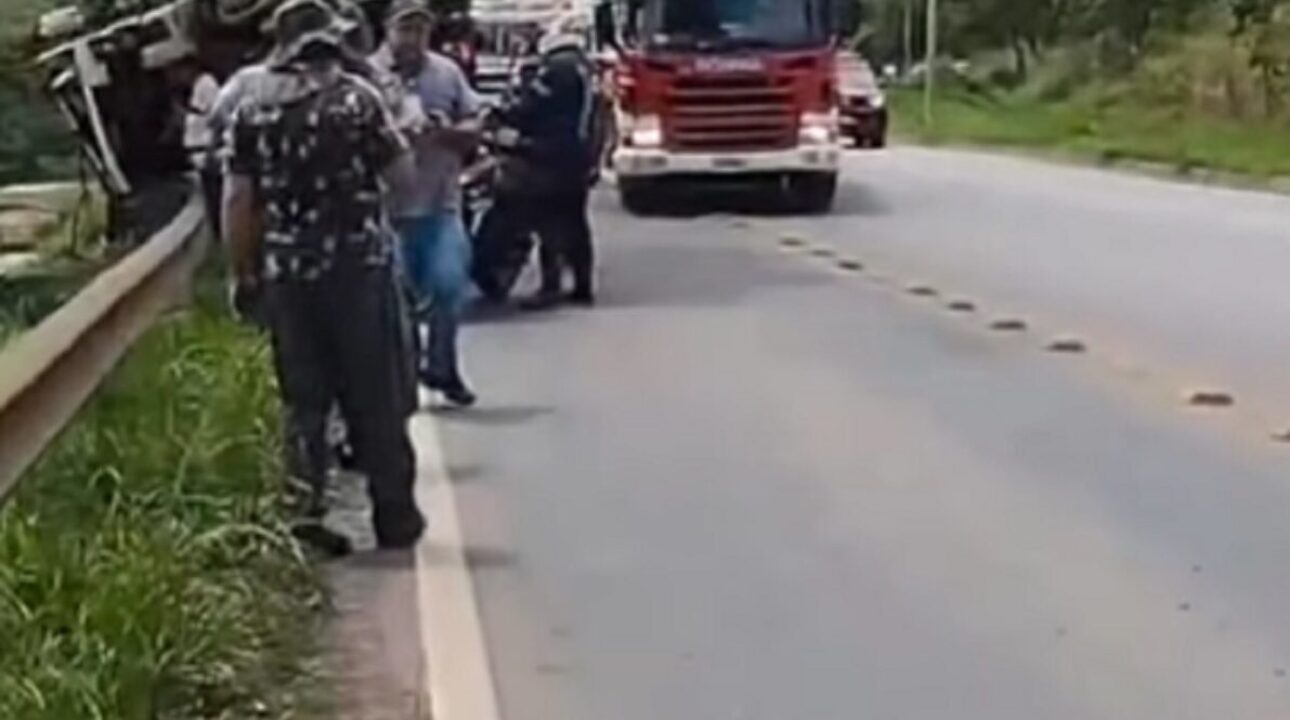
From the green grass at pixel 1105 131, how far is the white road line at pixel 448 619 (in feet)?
117

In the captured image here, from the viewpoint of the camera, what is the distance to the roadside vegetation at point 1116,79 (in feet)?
190

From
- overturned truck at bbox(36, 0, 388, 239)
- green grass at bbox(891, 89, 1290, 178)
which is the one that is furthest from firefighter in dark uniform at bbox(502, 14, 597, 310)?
green grass at bbox(891, 89, 1290, 178)

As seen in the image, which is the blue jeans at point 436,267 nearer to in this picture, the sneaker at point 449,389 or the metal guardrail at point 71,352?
the sneaker at point 449,389

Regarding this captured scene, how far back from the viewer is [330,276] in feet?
38.1

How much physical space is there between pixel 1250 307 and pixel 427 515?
10.9 m

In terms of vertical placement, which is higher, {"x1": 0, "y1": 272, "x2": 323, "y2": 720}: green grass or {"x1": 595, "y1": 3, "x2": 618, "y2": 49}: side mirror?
{"x1": 0, "y1": 272, "x2": 323, "y2": 720}: green grass

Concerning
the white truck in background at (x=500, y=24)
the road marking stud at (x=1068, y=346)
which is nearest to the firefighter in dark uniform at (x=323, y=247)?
the road marking stud at (x=1068, y=346)

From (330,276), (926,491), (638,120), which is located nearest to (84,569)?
(330,276)

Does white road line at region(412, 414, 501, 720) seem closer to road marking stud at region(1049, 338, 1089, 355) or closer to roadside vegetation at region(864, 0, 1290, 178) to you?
road marking stud at region(1049, 338, 1089, 355)

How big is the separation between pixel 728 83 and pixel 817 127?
3.79ft

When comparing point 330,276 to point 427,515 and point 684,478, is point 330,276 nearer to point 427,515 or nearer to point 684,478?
point 427,515

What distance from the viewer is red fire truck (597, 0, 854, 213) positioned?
3519cm

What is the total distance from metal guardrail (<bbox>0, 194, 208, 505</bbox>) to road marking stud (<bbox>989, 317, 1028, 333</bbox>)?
5861mm

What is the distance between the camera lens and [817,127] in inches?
1410
